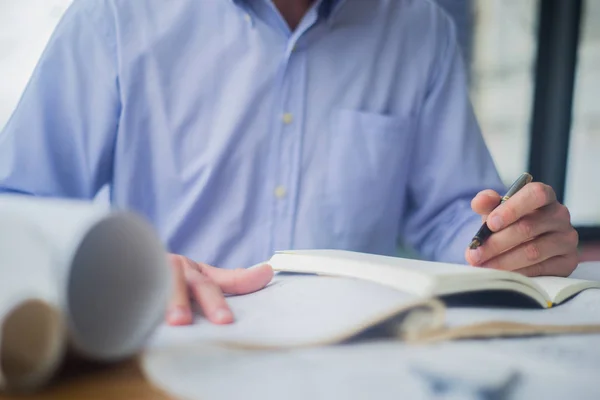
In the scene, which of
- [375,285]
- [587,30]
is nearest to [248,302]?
[375,285]

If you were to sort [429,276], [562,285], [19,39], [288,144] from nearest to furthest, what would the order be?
[429,276]
[562,285]
[288,144]
[19,39]

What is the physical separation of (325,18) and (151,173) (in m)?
0.37

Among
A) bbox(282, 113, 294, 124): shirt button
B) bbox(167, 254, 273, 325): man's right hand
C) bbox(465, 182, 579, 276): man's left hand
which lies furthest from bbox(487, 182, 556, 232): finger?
bbox(282, 113, 294, 124): shirt button

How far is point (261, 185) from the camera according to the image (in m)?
0.86

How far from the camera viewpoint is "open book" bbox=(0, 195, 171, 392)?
302 millimetres

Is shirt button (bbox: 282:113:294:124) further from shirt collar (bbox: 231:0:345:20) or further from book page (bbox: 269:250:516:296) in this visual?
book page (bbox: 269:250:516:296)

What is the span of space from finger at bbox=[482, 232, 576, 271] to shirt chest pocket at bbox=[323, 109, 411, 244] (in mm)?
291

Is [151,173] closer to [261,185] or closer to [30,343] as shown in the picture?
[261,185]

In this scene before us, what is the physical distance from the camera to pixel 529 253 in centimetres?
64

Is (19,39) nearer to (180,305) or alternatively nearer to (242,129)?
(242,129)

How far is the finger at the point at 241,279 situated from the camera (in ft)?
1.70

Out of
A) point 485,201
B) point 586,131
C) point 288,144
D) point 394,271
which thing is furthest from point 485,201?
point 586,131

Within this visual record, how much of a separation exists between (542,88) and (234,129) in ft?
3.50

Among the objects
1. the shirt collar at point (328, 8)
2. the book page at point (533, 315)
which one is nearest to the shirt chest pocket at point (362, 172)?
the shirt collar at point (328, 8)
